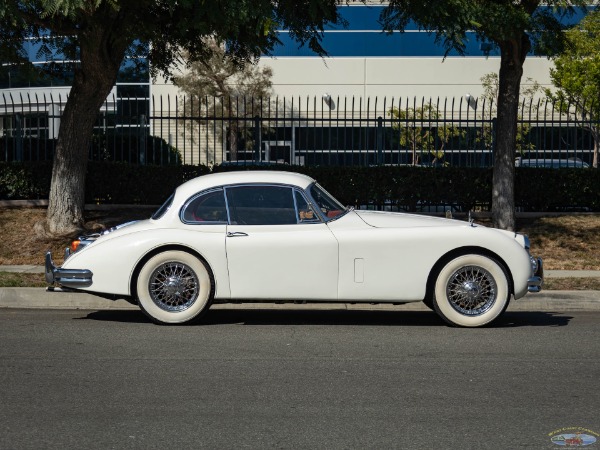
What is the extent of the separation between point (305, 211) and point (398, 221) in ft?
3.02

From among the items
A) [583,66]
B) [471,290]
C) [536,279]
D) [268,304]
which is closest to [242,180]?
[268,304]

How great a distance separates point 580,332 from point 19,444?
5865 mm

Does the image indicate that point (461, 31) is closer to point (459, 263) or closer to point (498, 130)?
point (498, 130)

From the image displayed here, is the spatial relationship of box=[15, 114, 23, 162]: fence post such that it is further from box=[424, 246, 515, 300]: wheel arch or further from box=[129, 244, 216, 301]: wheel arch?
box=[424, 246, 515, 300]: wheel arch

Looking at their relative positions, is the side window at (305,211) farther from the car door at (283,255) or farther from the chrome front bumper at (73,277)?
the chrome front bumper at (73,277)

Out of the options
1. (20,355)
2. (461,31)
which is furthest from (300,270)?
(461,31)

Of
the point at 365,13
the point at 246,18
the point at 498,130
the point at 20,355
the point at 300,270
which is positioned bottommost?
the point at 20,355

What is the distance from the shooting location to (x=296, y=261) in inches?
371

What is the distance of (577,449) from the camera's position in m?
5.41

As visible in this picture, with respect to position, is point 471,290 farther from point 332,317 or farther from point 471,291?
point 332,317

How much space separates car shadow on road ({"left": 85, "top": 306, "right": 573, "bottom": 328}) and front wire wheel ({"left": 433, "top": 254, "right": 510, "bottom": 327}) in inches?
13.1

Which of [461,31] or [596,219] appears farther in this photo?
[596,219]


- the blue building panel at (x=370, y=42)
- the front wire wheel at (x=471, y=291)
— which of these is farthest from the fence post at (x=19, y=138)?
the blue building panel at (x=370, y=42)

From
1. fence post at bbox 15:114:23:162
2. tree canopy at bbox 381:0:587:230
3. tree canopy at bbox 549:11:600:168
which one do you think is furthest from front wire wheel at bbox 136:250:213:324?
tree canopy at bbox 549:11:600:168
